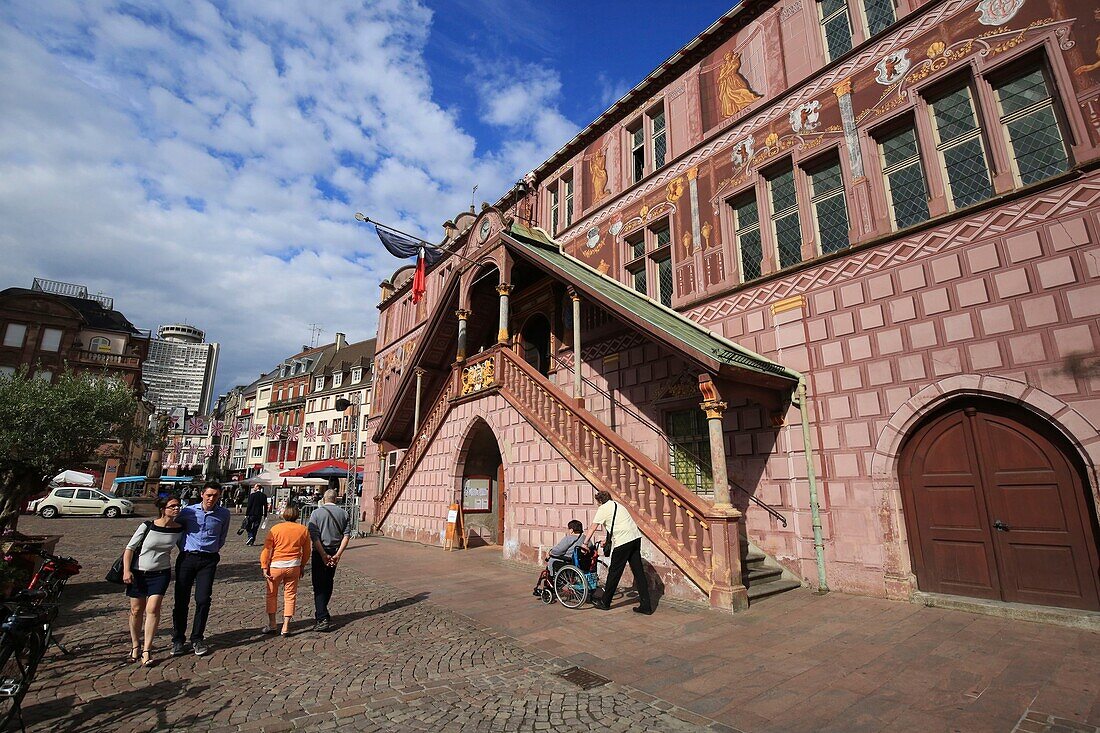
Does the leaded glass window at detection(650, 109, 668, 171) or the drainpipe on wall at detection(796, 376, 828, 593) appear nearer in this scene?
the drainpipe on wall at detection(796, 376, 828, 593)

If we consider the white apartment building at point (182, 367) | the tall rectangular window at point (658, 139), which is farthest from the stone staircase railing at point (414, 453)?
the white apartment building at point (182, 367)

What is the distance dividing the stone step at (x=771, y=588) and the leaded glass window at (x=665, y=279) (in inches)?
263

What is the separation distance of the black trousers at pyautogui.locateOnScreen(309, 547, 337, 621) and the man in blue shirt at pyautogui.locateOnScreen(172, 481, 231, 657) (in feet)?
3.92

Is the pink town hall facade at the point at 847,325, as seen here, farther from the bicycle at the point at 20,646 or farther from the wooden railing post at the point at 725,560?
the bicycle at the point at 20,646

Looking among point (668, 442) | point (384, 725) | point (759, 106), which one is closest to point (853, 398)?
point (668, 442)

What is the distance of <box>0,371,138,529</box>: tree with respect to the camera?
988 centimetres

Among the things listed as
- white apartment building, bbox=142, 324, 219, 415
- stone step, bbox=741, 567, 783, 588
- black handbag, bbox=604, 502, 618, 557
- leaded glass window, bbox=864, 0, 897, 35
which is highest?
white apartment building, bbox=142, 324, 219, 415

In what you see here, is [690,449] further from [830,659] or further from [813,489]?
[830,659]

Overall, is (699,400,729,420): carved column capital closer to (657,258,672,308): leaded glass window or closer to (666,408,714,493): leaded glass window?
(666,408,714,493): leaded glass window

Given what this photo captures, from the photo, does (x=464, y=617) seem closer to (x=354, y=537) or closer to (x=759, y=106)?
(x=759, y=106)

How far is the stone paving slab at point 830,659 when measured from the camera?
12.7 feet

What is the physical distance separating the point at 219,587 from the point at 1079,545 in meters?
13.0

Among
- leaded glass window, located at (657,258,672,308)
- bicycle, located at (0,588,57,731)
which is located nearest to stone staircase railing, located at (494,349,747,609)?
leaded glass window, located at (657,258,672,308)

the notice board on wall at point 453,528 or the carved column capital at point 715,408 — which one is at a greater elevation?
the carved column capital at point 715,408
